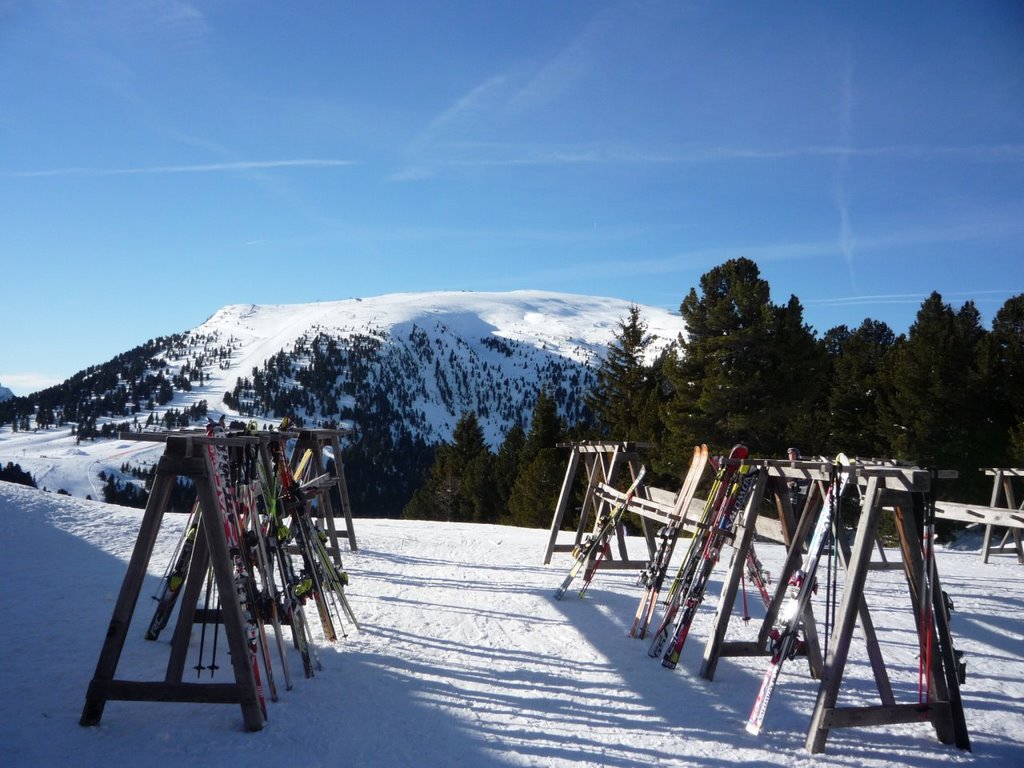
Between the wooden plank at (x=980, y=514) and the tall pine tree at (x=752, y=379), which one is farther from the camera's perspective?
the tall pine tree at (x=752, y=379)

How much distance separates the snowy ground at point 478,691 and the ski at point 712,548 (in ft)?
0.92

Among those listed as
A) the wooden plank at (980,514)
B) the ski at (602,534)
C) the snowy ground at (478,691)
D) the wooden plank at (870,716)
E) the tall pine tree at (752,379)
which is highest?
the tall pine tree at (752,379)

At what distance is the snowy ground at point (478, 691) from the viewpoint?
4305 mm

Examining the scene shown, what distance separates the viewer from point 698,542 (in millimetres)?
6359

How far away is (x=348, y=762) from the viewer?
13.6ft

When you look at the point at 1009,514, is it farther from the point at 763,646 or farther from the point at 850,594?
the point at 850,594

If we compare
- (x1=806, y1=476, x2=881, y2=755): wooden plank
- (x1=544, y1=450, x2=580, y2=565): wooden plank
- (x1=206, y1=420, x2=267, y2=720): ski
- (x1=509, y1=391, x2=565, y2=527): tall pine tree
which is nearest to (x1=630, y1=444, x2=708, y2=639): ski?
(x1=806, y1=476, x2=881, y2=755): wooden plank

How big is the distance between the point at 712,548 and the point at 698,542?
0.95ft

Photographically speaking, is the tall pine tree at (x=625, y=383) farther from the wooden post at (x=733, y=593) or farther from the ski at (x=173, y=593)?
the ski at (x=173, y=593)

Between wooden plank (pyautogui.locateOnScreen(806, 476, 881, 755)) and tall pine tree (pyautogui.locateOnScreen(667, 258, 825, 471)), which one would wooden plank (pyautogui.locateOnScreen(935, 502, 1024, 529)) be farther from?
tall pine tree (pyautogui.locateOnScreen(667, 258, 825, 471))

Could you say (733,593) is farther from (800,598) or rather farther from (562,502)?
(562,502)

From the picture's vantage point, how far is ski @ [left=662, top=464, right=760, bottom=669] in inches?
235

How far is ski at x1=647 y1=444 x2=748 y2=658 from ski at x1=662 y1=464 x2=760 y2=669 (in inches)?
3.2

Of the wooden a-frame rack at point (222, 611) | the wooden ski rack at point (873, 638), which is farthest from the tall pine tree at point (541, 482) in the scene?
the wooden a-frame rack at point (222, 611)
